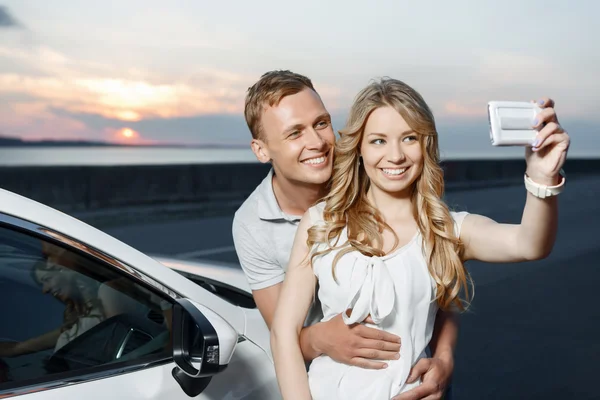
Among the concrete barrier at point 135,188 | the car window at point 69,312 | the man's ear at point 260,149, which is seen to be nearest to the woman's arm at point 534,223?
the car window at point 69,312

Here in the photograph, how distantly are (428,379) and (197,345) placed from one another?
0.72m

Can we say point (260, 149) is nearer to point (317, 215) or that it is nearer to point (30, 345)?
point (317, 215)

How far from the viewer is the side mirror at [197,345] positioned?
1905 millimetres

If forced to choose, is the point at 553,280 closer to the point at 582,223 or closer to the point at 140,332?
the point at 582,223

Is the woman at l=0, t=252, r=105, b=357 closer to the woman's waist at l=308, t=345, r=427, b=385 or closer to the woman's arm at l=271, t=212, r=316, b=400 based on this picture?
the woman's arm at l=271, t=212, r=316, b=400

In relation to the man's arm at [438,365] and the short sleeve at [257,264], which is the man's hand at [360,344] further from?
the short sleeve at [257,264]

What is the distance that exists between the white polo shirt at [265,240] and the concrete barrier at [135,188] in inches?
451

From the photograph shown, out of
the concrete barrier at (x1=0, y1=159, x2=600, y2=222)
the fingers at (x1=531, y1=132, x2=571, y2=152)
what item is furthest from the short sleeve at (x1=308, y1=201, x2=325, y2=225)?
the concrete barrier at (x1=0, y1=159, x2=600, y2=222)

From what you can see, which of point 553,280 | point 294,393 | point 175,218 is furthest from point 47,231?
point 175,218

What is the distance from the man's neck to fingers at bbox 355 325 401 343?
32.7 inches

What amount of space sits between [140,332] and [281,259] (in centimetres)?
81

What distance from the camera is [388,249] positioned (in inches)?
91.7

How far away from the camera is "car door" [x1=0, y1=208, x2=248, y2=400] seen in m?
1.89

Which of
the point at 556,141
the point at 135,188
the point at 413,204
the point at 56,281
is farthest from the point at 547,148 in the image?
the point at 135,188
